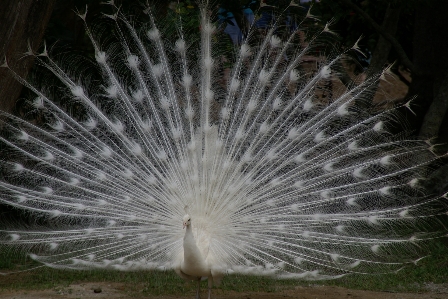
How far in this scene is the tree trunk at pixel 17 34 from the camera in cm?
680

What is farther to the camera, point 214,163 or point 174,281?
point 174,281

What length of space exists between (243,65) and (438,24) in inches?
177

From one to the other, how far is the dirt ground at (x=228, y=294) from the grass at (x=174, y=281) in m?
0.16

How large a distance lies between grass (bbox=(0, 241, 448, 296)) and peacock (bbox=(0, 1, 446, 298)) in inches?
32.8

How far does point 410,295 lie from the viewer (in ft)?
23.3

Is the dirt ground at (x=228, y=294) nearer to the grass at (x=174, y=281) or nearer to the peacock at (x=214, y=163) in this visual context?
the grass at (x=174, y=281)

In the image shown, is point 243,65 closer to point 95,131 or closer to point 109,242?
point 95,131

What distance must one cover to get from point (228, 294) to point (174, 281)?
80 cm

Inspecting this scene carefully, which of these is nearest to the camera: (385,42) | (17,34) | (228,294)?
(17,34)

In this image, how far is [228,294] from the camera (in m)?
7.08

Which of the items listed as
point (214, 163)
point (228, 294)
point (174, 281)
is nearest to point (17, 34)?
point (214, 163)

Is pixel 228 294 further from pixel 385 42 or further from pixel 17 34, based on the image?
pixel 385 42

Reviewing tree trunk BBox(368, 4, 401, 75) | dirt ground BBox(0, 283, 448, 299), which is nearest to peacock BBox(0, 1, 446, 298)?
dirt ground BBox(0, 283, 448, 299)

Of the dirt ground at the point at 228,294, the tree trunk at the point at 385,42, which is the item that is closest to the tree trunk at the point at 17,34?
the dirt ground at the point at 228,294
